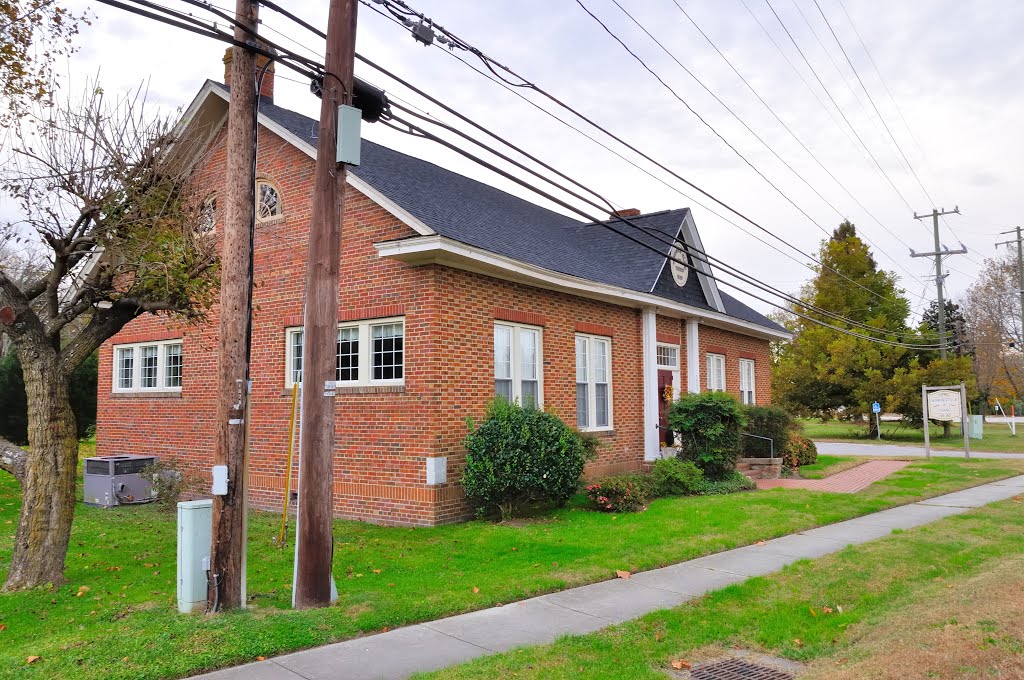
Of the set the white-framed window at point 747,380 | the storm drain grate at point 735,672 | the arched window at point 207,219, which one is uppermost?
the arched window at point 207,219

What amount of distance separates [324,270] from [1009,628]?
6.34 m

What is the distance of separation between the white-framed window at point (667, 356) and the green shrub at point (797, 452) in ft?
11.7

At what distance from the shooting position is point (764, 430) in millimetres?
18516

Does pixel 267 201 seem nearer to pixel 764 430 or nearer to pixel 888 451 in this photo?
pixel 764 430

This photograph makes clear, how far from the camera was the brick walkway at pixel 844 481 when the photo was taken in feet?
53.1

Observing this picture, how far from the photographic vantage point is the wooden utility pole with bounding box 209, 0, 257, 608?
22.4 feet

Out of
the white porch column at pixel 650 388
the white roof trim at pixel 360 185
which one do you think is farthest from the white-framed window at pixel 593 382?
the white roof trim at pixel 360 185

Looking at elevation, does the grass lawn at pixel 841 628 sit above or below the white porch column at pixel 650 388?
below

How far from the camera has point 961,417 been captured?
23.7 metres

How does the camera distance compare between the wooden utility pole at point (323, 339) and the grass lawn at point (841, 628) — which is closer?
the grass lawn at point (841, 628)

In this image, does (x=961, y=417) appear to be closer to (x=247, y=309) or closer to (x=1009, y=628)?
(x=1009, y=628)

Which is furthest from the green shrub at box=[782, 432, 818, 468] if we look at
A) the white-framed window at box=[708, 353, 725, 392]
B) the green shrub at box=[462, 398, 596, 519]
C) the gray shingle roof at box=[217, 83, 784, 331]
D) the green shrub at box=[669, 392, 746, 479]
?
the green shrub at box=[462, 398, 596, 519]

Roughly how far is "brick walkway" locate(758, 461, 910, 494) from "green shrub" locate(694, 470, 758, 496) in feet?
2.54

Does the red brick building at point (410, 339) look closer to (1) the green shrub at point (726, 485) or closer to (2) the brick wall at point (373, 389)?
(2) the brick wall at point (373, 389)
